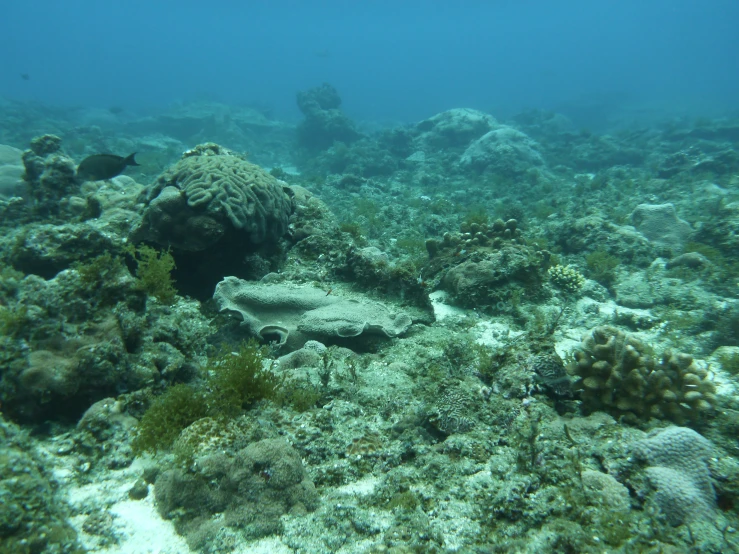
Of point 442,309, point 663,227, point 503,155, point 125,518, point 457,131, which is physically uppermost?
point 457,131

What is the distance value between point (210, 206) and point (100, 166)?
445 centimetres

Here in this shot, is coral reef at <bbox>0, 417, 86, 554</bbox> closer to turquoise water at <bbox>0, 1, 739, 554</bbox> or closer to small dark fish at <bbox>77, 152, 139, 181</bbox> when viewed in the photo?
turquoise water at <bbox>0, 1, 739, 554</bbox>

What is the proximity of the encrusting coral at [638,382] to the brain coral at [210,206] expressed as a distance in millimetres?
5456

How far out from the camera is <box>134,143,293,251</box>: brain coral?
6.38m

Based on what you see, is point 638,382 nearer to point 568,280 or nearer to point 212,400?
point 212,400

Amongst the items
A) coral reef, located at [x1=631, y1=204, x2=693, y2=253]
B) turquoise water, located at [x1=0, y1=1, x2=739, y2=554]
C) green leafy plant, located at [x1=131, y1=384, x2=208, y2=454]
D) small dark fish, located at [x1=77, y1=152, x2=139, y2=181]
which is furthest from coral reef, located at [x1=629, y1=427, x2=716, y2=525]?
small dark fish, located at [x1=77, y1=152, x2=139, y2=181]

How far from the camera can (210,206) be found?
6426mm

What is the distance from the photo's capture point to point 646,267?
9133mm

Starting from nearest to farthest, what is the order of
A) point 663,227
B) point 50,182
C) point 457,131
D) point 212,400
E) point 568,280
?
point 212,400 < point 568,280 < point 50,182 < point 663,227 < point 457,131

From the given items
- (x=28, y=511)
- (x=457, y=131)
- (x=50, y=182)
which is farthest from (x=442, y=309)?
(x=457, y=131)

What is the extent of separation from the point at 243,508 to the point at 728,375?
5.98m

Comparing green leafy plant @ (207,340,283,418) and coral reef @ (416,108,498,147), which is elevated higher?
coral reef @ (416,108,498,147)

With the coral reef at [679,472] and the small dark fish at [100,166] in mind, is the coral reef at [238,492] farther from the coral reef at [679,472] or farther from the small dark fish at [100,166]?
the small dark fish at [100,166]

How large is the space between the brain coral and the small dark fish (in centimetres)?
229
